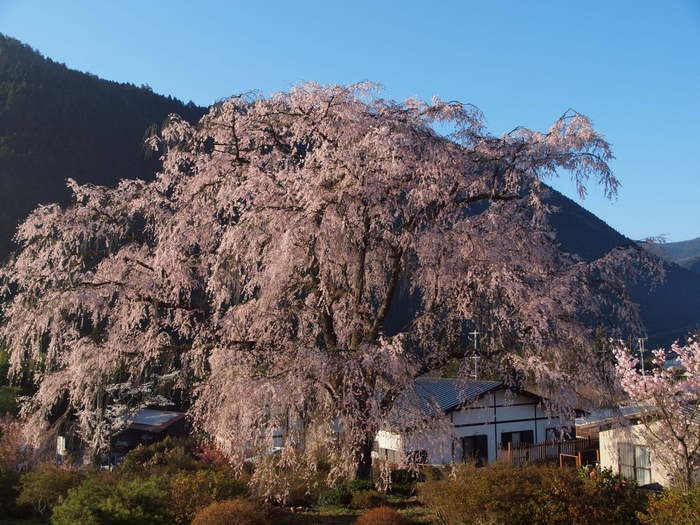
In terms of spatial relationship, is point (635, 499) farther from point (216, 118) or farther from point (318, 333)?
point (216, 118)

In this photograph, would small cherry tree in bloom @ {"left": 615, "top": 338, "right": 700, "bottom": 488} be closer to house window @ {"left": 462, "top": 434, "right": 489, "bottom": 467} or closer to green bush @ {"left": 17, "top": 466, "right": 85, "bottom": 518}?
house window @ {"left": 462, "top": 434, "right": 489, "bottom": 467}

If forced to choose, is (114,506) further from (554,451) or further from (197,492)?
(554,451)

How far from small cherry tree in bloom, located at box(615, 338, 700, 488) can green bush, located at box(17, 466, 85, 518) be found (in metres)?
12.0

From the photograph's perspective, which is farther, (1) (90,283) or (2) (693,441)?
(2) (693,441)

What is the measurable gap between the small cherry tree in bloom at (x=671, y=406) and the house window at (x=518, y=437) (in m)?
11.1

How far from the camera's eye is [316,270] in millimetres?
12578

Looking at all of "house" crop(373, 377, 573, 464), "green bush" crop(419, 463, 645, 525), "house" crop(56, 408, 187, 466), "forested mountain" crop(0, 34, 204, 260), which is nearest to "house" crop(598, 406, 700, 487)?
"house" crop(373, 377, 573, 464)

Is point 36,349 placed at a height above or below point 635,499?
above

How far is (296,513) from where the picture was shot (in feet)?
41.9

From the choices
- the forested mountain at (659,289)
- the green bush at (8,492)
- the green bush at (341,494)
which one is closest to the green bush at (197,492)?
the green bush at (341,494)

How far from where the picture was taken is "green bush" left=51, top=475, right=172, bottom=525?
10088 mm

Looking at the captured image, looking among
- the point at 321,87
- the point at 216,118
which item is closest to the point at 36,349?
the point at 216,118

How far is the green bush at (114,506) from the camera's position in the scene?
10088 millimetres

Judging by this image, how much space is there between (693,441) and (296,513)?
9.19 meters
